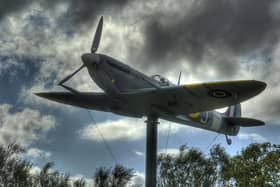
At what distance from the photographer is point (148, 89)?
1619cm

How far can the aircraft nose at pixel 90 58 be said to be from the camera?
15270mm

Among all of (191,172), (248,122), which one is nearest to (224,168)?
(191,172)

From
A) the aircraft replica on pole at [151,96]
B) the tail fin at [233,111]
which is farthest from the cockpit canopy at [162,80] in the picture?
the tail fin at [233,111]

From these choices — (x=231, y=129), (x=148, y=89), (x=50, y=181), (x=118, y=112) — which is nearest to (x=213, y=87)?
(x=148, y=89)

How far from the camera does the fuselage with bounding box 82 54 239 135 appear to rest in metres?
15.7

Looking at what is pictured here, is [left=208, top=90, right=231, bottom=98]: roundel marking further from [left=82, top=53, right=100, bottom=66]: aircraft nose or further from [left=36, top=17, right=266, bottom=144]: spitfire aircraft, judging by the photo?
[left=82, top=53, right=100, bottom=66]: aircraft nose

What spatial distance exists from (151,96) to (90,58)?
3.52 metres

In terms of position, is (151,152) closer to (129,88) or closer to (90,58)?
(129,88)

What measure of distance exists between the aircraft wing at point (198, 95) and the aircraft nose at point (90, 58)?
240 cm

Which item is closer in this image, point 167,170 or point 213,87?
point 213,87

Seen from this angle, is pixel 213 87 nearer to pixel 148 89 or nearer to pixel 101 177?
pixel 148 89

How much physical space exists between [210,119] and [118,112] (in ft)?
18.6

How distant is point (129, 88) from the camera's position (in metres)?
16.7

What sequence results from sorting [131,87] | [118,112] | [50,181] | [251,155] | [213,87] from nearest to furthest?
[213,87] < [131,87] < [118,112] < [251,155] < [50,181]
